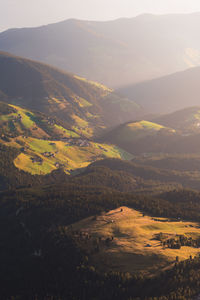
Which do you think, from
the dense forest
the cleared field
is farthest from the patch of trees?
the dense forest

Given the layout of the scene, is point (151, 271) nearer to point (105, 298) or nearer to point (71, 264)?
point (105, 298)

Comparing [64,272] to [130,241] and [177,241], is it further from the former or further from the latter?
[177,241]

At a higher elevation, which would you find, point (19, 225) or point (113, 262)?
point (113, 262)

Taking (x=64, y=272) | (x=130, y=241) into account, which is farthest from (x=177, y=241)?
(x=64, y=272)

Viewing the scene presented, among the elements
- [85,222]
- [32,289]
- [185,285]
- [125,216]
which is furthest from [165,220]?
[32,289]

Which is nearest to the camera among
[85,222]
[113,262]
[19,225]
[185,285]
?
[185,285]

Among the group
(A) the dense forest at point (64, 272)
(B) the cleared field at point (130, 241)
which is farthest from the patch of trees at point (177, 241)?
(A) the dense forest at point (64, 272)

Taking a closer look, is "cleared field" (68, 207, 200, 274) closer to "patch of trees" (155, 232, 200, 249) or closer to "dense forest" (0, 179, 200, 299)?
"patch of trees" (155, 232, 200, 249)

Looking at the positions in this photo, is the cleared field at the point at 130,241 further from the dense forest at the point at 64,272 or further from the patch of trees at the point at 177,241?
the dense forest at the point at 64,272
